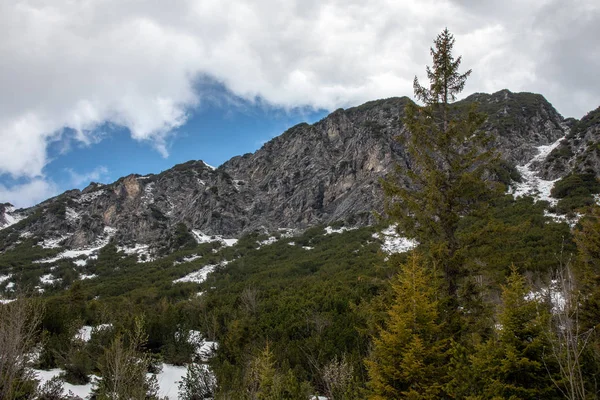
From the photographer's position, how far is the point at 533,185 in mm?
73938

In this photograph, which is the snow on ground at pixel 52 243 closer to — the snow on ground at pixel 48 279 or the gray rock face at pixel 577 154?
the snow on ground at pixel 48 279

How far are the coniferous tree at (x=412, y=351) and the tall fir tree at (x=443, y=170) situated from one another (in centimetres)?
174

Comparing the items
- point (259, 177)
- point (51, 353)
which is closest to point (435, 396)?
point (51, 353)

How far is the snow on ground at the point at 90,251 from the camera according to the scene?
10300 cm

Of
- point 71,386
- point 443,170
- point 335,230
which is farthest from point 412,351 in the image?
point 335,230

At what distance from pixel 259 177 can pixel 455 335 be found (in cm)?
14183

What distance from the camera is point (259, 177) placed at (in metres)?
148

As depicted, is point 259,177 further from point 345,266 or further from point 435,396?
point 435,396

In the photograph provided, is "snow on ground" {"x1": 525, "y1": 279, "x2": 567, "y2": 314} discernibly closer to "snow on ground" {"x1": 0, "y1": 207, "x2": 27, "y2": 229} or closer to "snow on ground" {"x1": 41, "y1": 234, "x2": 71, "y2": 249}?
"snow on ground" {"x1": 41, "y1": 234, "x2": 71, "y2": 249}

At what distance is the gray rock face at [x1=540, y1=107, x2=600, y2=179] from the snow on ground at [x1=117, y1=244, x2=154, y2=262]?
111m

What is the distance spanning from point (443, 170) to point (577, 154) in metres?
88.8

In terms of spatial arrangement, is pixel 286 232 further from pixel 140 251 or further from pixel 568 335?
pixel 568 335

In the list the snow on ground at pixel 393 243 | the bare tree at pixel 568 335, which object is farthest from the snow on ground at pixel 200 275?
the bare tree at pixel 568 335

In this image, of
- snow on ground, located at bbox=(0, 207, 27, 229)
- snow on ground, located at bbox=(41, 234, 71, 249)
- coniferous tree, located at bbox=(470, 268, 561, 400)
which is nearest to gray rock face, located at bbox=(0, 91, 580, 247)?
snow on ground, located at bbox=(41, 234, 71, 249)
